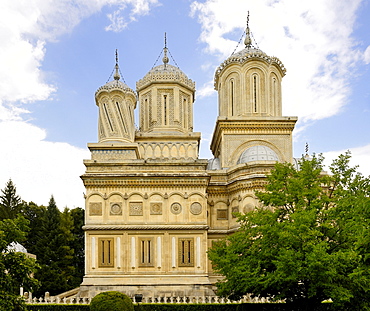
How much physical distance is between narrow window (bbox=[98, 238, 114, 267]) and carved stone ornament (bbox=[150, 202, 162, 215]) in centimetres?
279

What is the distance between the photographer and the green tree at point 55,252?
118ft

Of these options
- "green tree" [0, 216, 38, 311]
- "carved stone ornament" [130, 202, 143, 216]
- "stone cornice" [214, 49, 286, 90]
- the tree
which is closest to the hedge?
the tree

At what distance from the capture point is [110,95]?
1246 inches

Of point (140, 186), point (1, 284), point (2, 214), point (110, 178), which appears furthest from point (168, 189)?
point (2, 214)

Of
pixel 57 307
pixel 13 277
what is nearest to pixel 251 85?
pixel 57 307

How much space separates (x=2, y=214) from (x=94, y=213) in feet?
52.1

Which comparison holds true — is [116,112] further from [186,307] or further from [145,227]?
[186,307]

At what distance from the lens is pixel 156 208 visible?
2842 cm

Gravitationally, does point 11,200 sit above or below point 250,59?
below

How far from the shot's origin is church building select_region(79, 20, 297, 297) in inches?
1092

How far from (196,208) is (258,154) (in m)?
5.11

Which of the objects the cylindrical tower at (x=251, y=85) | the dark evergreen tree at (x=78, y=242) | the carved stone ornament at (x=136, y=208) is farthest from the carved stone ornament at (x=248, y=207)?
the dark evergreen tree at (x=78, y=242)

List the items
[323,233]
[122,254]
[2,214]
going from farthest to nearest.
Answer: [2,214]
[122,254]
[323,233]

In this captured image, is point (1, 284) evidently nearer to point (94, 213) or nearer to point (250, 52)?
point (94, 213)
